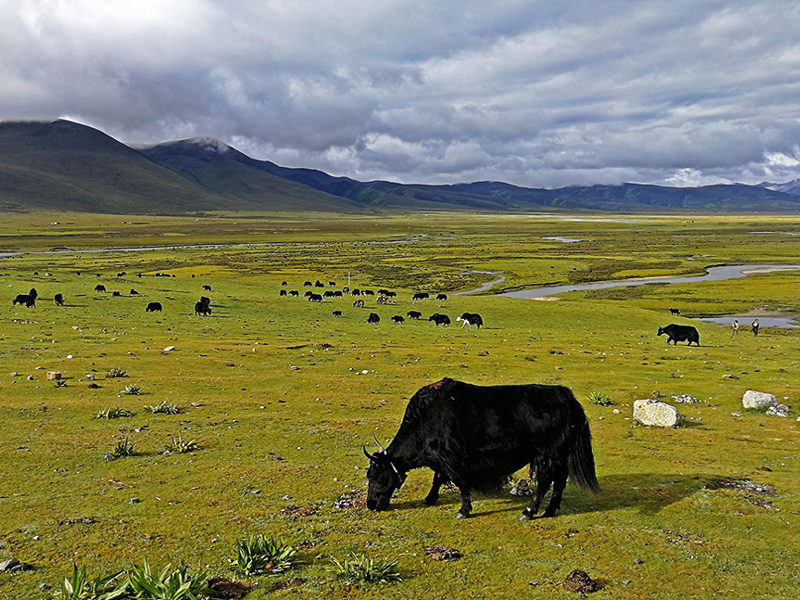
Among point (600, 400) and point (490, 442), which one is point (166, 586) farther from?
point (600, 400)

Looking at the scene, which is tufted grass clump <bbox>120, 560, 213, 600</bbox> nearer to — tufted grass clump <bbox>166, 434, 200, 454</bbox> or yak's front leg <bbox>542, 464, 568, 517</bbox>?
yak's front leg <bbox>542, 464, 568, 517</bbox>

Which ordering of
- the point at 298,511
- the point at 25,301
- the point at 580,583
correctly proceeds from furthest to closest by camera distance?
the point at 25,301
the point at 298,511
the point at 580,583

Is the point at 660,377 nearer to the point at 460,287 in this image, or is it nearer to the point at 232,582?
the point at 232,582

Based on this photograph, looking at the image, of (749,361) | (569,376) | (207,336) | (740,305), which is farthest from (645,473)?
(740,305)

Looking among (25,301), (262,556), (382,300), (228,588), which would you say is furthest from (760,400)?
(25,301)

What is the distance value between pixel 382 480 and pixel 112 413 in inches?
450

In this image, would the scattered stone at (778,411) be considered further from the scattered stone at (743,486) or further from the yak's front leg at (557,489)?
the yak's front leg at (557,489)

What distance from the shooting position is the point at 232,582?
798 centimetres

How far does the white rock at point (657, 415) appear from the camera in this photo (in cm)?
1717

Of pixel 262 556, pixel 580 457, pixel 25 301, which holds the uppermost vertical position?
pixel 580 457

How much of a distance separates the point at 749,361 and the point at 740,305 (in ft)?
133

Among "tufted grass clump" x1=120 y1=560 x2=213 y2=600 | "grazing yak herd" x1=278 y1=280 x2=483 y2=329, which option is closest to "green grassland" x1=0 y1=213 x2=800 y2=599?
"tufted grass clump" x1=120 y1=560 x2=213 y2=600

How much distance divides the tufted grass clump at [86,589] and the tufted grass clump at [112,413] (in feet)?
35.7

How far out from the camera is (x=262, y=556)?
8430 mm
